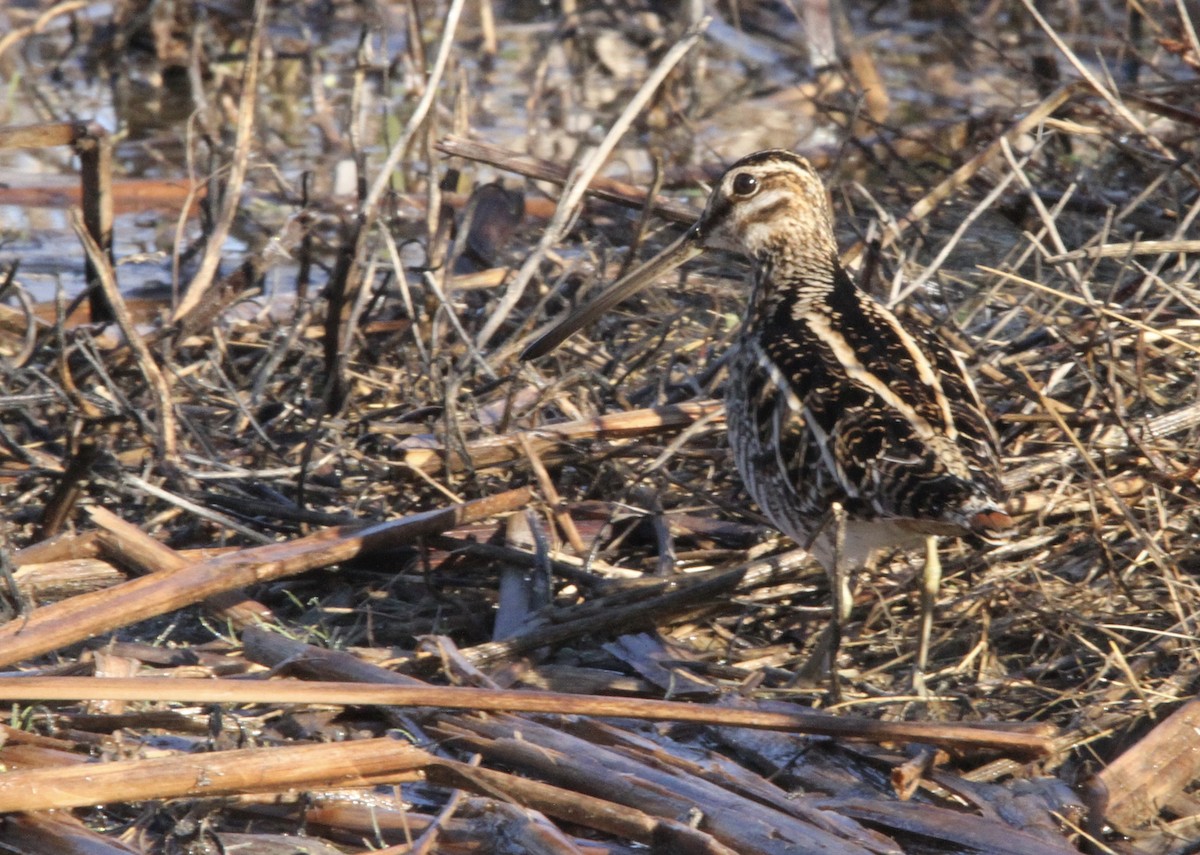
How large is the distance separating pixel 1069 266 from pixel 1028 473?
22.4 inches

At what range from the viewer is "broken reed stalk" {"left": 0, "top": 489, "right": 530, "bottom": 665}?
3.30 meters

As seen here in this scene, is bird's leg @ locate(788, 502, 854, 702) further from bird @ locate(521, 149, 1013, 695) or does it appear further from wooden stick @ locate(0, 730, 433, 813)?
wooden stick @ locate(0, 730, 433, 813)

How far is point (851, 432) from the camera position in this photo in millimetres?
3305

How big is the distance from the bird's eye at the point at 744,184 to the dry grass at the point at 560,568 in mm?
508

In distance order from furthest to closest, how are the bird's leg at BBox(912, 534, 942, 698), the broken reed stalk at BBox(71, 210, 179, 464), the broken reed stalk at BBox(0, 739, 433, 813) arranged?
the broken reed stalk at BBox(71, 210, 179, 464) → the bird's leg at BBox(912, 534, 942, 698) → the broken reed stalk at BBox(0, 739, 433, 813)

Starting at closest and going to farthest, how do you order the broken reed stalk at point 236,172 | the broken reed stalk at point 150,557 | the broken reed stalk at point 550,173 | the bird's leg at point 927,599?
the bird's leg at point 927,599 → the broken reed stalk at point 150,557 → the broken reed stalk at point 236,172 → the broken reed stalk at point 550,173

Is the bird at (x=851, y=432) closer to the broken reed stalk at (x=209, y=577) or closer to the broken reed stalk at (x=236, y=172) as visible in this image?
the broken reed stalk at (x=209, y=577)

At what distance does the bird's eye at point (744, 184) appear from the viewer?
13.9ft

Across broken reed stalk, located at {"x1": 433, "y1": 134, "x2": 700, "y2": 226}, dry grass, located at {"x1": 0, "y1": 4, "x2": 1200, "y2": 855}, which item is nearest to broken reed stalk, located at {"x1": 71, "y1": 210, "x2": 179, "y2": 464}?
dry grass, located at {"x1": 0, "y1": 4, "x2": 1200, "y2": 855}

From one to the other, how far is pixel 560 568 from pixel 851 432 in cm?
87

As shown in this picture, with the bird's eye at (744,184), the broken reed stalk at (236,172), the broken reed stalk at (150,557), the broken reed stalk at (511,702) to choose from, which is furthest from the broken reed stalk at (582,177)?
the broken reed stalk at (511,702)

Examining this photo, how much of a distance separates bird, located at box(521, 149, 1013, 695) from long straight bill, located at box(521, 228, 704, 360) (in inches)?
13.0

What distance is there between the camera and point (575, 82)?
8.46 meters

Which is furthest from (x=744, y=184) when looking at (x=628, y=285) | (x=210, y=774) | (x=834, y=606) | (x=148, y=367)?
(x=210, y=774)
